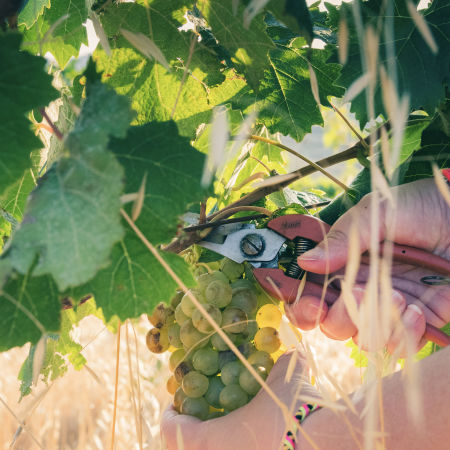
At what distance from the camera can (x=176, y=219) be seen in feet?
2.06

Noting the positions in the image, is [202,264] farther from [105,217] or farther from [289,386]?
[105,217]

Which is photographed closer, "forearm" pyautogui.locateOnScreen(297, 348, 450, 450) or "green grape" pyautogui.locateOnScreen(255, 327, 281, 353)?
"forearm" pyautogui.locateOnScreen(297, 348, 450, 450)

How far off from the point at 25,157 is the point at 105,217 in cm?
11

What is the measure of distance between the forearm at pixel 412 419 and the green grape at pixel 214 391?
20 cm

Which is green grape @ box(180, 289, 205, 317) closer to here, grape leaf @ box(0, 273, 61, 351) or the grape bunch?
the grape bunch

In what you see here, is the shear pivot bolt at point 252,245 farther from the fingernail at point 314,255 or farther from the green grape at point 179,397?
the green grape at point 179,397

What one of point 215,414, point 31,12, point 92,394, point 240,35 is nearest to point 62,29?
point 31,12

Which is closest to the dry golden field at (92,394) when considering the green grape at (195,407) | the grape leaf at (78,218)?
the green grape at (195,407)

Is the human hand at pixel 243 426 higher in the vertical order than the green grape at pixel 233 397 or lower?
lower

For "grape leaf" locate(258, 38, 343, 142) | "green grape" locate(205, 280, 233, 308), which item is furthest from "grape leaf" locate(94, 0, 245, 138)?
"green grape" locate(205, 280, 233, 308)

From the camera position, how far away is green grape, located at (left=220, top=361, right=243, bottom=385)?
0.96m

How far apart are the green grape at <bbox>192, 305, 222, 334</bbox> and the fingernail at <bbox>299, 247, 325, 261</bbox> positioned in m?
0.19

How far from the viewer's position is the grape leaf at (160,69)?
31.3 inches

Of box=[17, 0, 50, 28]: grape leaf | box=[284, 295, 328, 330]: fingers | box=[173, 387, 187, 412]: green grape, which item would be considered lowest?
box=[173, 387, 187, 412]: green grape
